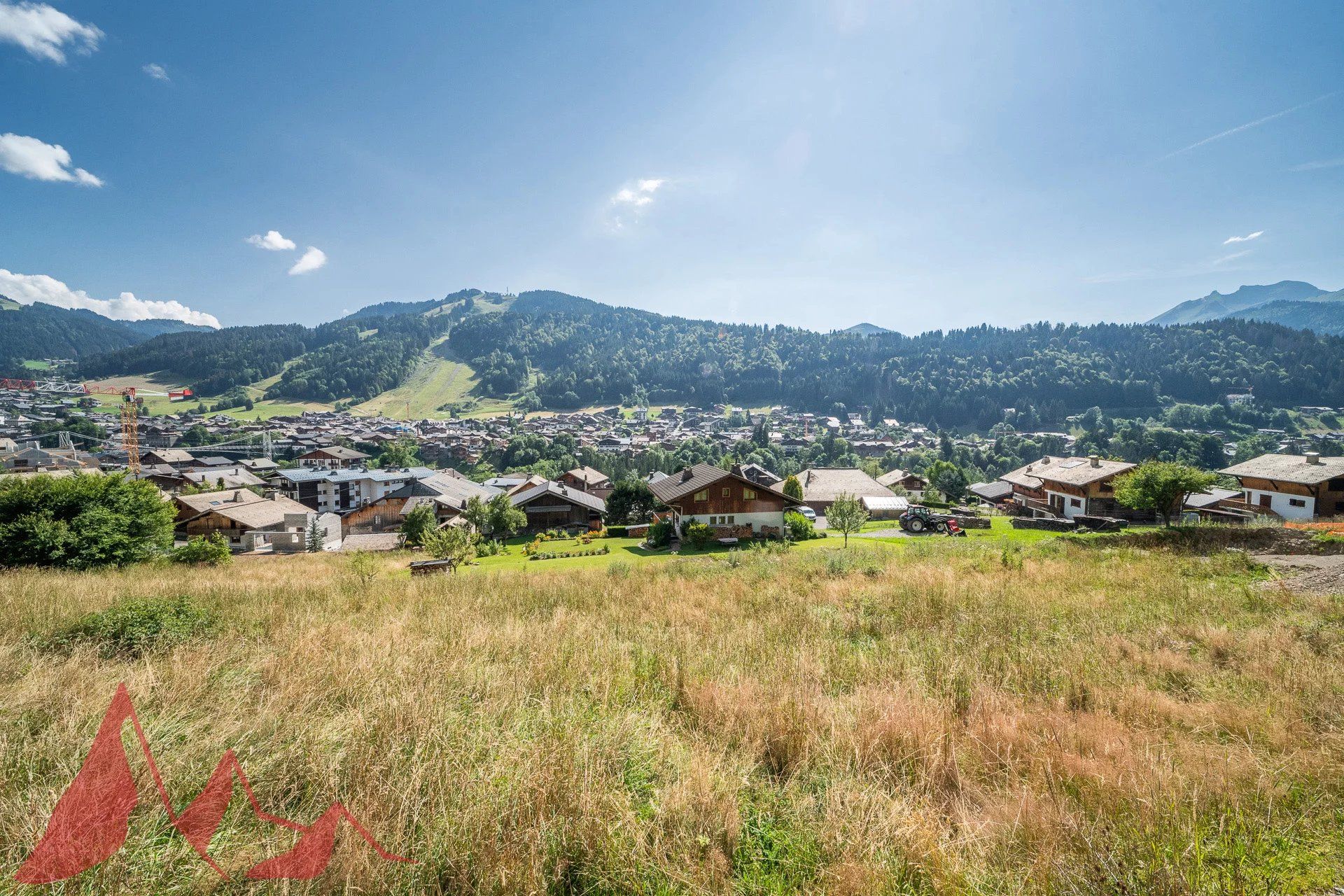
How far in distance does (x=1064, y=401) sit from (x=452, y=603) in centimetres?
23325

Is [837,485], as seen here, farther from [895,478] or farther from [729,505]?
[729,505]

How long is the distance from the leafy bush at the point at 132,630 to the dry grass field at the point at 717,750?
0.13 metres

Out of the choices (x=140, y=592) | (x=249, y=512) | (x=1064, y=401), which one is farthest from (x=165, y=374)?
(x=1064, y=401)

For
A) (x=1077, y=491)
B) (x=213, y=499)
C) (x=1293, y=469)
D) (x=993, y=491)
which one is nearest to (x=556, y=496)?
(x=213, y=499)

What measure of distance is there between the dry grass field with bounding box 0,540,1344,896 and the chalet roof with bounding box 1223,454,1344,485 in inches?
2030

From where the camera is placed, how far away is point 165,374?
194250 millimetres

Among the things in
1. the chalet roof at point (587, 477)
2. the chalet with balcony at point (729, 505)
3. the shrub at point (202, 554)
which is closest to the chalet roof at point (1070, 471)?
the chalet with balcony at point (729, 505)

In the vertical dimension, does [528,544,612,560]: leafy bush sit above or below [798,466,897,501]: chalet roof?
above

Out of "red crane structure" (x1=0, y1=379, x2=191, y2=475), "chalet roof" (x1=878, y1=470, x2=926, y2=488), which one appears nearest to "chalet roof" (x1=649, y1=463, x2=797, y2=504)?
"chalet roof" (x1=878, y1=470, x2=926, y2=488)

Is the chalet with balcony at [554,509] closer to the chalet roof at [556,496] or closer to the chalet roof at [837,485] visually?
the chalet roof at [556,496]

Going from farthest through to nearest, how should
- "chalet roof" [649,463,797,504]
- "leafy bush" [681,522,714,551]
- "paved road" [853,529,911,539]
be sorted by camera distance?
"chalet roof" [649,463,797,504]
"leafy bush" [681,522,714,551]
"paved road" [853,529,911,539]

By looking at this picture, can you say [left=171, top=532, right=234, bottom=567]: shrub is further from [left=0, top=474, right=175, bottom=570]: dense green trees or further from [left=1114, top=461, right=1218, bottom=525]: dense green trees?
[left=1114, top=461, right=1218, bottom=525]: dense green trees

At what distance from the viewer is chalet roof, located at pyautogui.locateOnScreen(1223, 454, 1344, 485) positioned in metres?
38.4

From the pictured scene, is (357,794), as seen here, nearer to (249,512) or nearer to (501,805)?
(501,805)
